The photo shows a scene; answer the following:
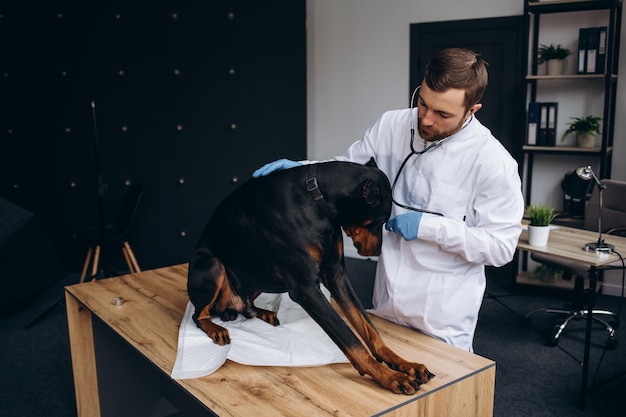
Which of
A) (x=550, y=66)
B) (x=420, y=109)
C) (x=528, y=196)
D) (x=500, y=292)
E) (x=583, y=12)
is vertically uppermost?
(x=583, y=12)

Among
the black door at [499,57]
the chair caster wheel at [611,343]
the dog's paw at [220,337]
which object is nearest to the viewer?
the dog's paw at [220,337]

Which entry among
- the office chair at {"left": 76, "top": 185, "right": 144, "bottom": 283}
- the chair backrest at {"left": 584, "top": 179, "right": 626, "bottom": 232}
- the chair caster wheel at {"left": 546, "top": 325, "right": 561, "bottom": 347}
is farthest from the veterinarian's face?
the office chair at {"left": 76, "top": 185, "right": 144, "bottom": 283}

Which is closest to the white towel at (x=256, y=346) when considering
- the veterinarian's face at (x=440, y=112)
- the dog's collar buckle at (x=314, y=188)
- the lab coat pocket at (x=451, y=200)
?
the dog's collar buckle at (x=314, y=188)

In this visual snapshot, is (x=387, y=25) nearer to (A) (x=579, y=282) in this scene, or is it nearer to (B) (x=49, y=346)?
(A) (x=579, y=282)

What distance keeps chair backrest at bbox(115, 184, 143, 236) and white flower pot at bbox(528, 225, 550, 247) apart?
2.72 metres

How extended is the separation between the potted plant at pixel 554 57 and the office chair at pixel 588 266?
1073mm

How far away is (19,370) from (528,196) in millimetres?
3915

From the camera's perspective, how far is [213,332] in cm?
146

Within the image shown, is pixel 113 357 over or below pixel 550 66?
below

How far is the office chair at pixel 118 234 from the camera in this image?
3953 mm

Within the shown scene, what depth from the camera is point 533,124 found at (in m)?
4.43

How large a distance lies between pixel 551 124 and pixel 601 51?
618mm

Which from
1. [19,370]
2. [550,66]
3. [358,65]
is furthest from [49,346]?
[550,66]

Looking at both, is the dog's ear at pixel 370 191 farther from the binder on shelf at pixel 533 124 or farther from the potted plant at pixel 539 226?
the binder on shelf at pixel 533 124
